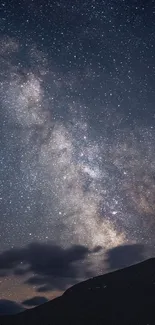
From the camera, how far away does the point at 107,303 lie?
130 meters

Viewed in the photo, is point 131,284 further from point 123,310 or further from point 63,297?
point 63,297

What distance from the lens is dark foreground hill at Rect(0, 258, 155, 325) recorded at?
108 m

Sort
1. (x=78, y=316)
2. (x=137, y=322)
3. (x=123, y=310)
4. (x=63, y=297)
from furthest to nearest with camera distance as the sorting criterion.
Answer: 1. (x=63, y=297)
2. (x=78, y=316)
3. (x=123, y=310)
4. (x=137, y=322)

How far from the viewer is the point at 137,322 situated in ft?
300

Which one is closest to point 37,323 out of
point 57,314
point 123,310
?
point 57,314

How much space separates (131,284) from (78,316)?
114 ft

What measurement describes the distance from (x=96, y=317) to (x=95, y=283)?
50849mm

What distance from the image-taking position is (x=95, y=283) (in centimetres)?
16662

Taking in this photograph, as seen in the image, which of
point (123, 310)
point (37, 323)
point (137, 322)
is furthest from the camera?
point (37, 323)

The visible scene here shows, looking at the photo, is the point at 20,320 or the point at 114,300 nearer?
the point at 114,300

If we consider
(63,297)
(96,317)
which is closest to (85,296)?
(63,297)

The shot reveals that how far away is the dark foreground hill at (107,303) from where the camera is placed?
108 metres

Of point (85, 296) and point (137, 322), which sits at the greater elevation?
point (137, 322)

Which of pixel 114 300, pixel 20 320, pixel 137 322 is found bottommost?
pixel 20 320
